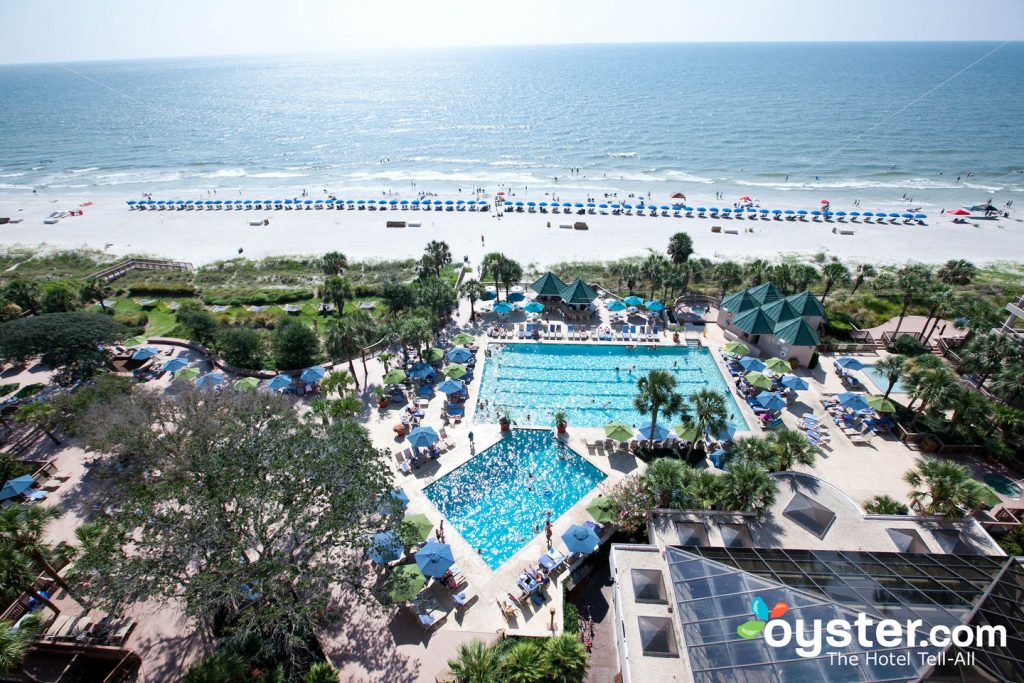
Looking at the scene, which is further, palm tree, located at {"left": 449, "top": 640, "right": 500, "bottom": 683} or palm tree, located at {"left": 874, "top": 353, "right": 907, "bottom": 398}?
palm tree, located at {"left": 874, "top": 353, "right": 907, "bottom": 398}

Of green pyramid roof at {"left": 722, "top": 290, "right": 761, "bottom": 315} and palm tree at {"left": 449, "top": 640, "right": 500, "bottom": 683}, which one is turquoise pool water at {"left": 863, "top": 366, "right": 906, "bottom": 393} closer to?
green pyramid roof at {"left": 722, "top": 290, "right": 761, "bottom": 315}

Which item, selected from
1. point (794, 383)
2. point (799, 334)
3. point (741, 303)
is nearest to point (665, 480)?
point (794, 383)

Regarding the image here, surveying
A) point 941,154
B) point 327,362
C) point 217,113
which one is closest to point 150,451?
point 327,362

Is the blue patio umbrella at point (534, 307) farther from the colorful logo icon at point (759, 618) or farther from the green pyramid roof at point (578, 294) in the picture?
the colorful logo icon at point (759, 618)

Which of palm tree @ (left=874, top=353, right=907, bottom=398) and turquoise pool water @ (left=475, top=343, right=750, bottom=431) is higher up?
palm tree @ (left=874, top=353, right=907, bottom=398)

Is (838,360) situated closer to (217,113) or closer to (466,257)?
(466,257)

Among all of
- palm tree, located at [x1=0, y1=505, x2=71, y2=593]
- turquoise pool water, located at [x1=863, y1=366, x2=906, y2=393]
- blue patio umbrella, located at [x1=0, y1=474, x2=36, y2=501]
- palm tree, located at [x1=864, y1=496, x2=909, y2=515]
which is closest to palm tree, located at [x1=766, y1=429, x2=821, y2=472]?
palm tree, located at [x1=864, y1=496, x2=909, y2=515]
